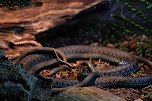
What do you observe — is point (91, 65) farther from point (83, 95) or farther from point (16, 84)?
point (16, 84)

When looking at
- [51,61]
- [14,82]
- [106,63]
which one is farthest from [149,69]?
[14,82]

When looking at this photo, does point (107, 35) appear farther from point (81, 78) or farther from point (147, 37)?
point (81, 78)

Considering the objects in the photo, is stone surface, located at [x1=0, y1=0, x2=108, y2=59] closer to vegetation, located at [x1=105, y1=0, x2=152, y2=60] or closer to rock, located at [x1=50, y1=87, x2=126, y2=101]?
vegetation, located at [x1=105, y1=0, x2=152, y2=60]

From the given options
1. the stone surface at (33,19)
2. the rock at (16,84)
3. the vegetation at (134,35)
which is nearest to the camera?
the rock at (16,84)

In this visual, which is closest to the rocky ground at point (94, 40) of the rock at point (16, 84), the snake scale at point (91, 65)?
the snake scale at point (91, 65)

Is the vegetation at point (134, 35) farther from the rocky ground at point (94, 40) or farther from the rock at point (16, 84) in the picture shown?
the rock at point (16, 84)

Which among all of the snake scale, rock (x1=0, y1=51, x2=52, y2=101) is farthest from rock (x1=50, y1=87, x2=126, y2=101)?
rock (x1=0, y1=51, x2=52, y2=101)
